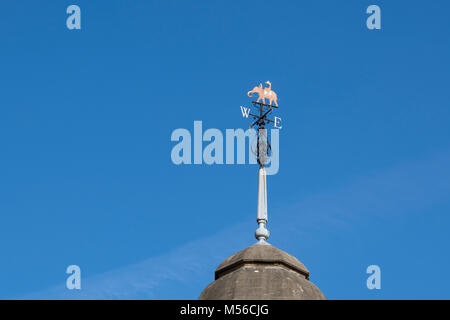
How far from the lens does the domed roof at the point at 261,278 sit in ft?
114

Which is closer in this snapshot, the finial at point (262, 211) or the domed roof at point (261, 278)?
the domed roof at point (261, 278)

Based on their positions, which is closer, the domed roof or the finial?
the domed roof

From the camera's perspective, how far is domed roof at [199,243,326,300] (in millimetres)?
34656

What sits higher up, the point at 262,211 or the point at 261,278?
the point at 262,211

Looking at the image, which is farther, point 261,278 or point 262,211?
point 262,211

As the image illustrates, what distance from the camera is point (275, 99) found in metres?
41.2

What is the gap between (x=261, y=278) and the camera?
35.2 meters

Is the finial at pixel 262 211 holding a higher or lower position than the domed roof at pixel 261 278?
higher
